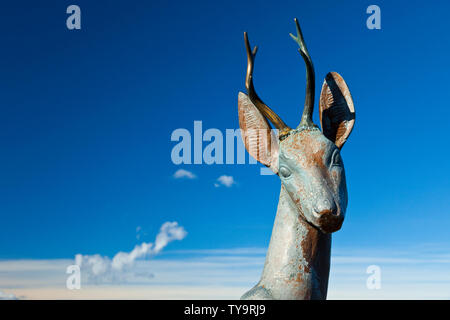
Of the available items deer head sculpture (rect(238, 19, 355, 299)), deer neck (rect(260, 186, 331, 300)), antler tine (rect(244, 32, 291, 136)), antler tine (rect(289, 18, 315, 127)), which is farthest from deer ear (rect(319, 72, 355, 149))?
deer neck (rect(260, 186, 331, 300))

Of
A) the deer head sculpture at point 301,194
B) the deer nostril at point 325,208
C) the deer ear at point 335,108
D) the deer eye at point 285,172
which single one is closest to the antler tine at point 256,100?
the deer head sculpture at point 301,194

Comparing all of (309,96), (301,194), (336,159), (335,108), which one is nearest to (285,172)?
(301,194)

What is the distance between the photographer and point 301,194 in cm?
509

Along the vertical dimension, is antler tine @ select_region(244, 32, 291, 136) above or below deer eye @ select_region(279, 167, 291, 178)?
above

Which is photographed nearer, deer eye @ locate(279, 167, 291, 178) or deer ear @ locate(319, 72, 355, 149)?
deer eye @ locate(279, 167, 291, 178)

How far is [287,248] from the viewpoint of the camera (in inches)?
204

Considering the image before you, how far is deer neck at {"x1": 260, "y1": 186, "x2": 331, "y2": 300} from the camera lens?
503 centimetres

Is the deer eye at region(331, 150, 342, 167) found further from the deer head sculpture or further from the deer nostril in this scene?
the deer nostril

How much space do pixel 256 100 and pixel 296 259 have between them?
1843 millimetres

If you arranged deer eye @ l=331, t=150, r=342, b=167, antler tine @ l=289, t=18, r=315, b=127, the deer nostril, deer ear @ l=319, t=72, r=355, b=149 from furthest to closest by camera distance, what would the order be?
deer ear @ l=319, t=72, r=355, b=149 → antler tine @ l=289, t=18, r=315, b=127 → deer eye @ l=331, t=150, r=342, b=167 → the deer nostril

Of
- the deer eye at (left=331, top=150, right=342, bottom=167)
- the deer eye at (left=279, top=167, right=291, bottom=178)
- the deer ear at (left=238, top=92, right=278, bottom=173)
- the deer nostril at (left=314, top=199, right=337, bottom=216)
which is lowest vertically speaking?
the deer nostril at (left=314, top=199, right=337, bottom=216)
